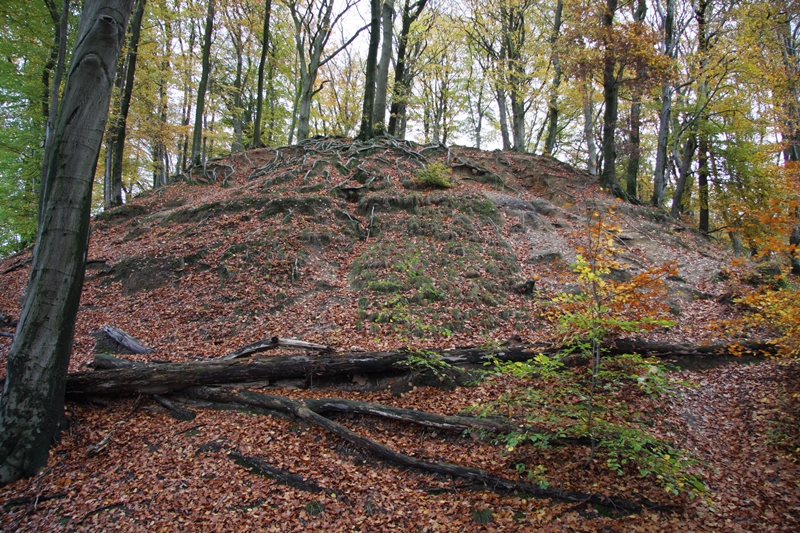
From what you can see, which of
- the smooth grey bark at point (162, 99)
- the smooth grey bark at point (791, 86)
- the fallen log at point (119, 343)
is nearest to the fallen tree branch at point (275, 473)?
the fallen log at point (119, 343)

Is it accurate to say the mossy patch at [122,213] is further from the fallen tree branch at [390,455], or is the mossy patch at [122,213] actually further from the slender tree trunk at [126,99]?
the fallen tree branch at [390,455]

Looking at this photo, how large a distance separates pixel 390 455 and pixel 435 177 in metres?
10.5

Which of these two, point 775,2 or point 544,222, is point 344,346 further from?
point 775,2

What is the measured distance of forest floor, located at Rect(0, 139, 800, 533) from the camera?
414 centimetres

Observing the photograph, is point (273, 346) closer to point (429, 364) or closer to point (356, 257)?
point (429, 364)

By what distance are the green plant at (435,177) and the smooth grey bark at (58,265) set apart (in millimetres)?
10025

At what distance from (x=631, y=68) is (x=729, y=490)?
14167 mm

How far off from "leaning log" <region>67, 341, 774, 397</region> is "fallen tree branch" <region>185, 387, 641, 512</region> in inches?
11.4

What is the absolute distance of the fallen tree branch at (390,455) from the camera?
13.8 feet

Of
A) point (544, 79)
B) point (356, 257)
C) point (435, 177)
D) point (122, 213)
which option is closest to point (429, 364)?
point (356, 257)

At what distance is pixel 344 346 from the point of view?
283 inches

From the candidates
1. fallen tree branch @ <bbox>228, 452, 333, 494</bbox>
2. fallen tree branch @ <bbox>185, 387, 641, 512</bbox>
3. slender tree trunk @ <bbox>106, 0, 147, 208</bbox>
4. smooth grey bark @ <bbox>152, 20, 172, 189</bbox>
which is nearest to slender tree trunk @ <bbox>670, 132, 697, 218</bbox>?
fallen tree branch @ <bbox>185, 387, 641, 512</bbox>

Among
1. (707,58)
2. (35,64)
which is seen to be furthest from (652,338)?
(35,64)

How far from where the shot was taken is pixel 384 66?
1605 cm
